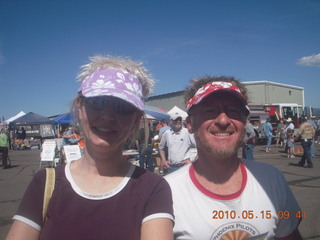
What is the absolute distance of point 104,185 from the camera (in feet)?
4.63

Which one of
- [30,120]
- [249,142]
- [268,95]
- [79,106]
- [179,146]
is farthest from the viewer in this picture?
[268,95]

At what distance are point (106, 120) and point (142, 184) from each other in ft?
1.28

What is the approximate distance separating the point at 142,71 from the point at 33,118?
21.7m

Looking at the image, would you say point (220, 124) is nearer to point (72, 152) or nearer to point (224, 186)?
point (224, 186)

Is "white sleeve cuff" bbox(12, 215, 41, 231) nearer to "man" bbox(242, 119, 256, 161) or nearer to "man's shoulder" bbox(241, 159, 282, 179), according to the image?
"man's shoulder" bbox(241, 159, 282, 179)

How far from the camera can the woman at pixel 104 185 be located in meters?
1.24

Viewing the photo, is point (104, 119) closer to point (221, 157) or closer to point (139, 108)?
point (139, 108)

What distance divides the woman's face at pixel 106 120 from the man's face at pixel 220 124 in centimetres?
53

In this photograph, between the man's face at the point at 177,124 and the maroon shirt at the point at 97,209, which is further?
the man's face at the point at 177,124

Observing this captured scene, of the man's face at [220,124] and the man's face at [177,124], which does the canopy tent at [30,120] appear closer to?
the man's face at [177,124]

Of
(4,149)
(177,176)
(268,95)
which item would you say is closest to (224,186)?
(177,176)
